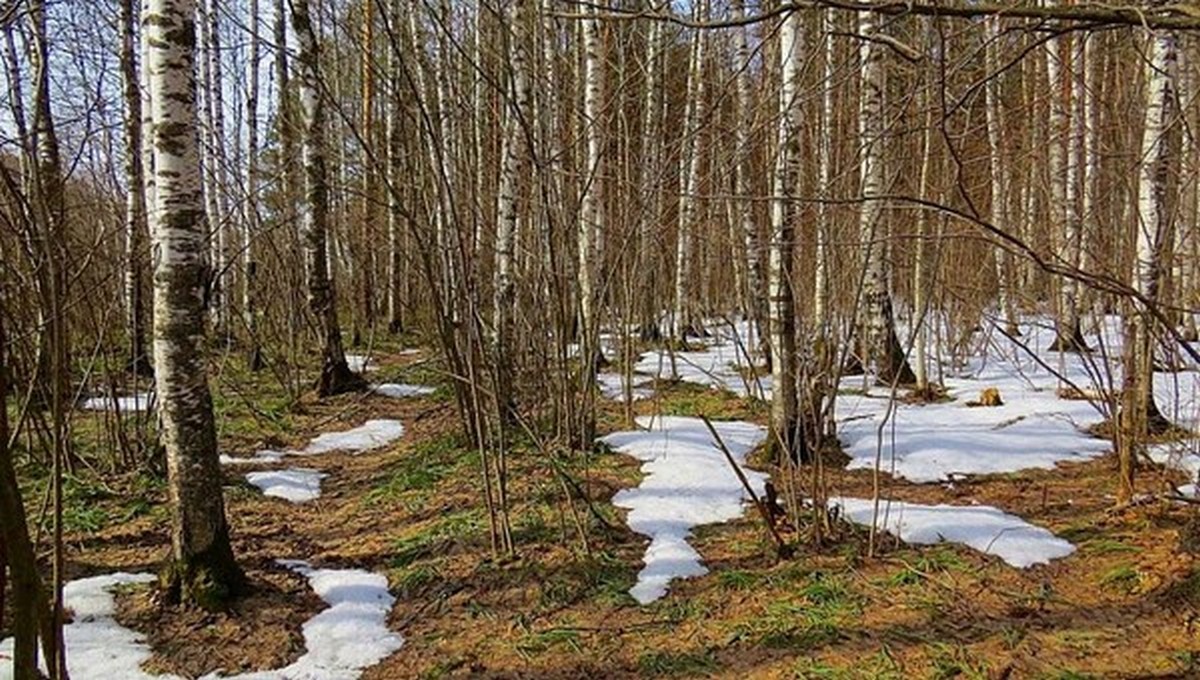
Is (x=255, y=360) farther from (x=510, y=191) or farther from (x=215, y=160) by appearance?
(x=510, y=191)

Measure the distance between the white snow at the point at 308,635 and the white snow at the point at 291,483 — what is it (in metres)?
1.26

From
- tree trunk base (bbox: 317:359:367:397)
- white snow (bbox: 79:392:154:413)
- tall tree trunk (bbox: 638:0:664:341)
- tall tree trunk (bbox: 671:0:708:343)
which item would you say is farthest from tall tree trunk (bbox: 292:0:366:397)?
tall tree trunk (bbox: 671:0:708:343)

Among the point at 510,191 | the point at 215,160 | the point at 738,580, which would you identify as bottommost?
the point at 738,580

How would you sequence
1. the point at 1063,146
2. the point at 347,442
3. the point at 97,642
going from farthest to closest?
the point at 1063,146 → the point at 347,442 → the point at 97,642

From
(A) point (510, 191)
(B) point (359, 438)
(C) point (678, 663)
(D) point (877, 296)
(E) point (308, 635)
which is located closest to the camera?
(C) point (678, 663)

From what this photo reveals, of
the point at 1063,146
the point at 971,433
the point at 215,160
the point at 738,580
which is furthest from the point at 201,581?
the point at 1063,146

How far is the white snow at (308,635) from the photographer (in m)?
→ 2.75

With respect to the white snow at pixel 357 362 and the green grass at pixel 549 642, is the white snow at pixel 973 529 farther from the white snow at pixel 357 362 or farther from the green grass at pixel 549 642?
the white snow at pixel 357 362

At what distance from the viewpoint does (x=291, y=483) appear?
5.01 metres

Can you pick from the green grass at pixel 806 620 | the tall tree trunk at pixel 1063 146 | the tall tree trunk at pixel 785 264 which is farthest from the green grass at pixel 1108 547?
the tall tree trunk at pixel 1063 146

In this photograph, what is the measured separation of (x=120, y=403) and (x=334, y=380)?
240cm

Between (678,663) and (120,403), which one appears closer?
(678,663)

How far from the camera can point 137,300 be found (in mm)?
5430

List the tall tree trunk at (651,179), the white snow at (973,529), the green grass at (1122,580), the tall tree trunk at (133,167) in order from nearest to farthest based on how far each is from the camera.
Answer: the green grass at (1122,580) → the white snow at (973,529) → the tall tree trunk at (651,179) → the tall tree trunk at (133,167)
